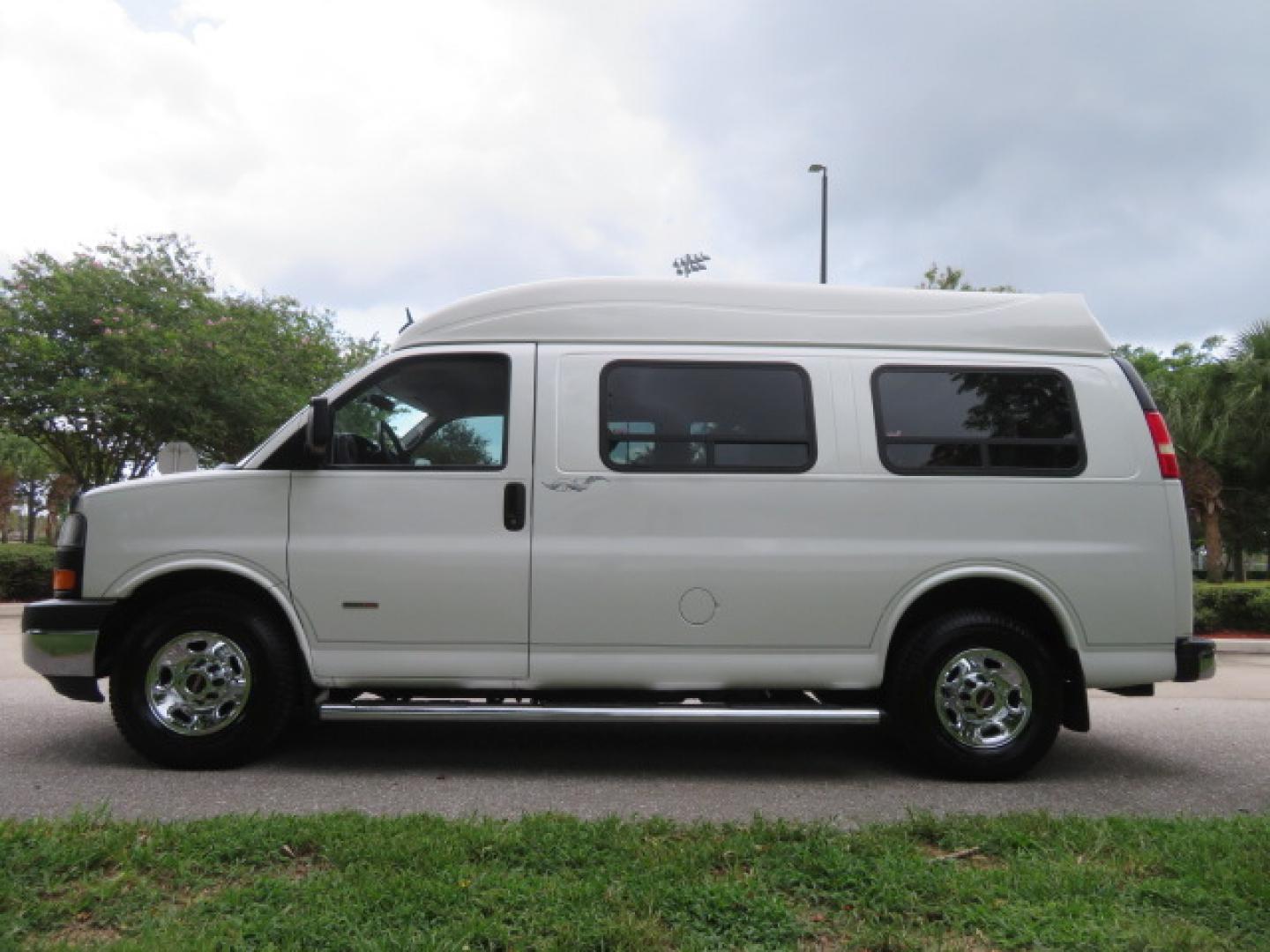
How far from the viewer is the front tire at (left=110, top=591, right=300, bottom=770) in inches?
180

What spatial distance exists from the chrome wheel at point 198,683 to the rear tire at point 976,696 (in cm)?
328

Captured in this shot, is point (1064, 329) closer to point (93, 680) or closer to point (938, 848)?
point (938, 848)

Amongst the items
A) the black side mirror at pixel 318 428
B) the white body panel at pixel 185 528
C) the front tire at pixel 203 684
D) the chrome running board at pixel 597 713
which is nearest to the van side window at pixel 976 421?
the chrome running board at pixel 597 713

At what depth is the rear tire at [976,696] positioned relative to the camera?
4605 mm

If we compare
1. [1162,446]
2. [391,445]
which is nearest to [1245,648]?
[1162,446]

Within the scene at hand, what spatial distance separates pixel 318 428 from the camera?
14.9 feet

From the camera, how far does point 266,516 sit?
183 inches

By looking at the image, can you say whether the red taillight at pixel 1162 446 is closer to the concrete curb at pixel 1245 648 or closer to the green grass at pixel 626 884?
the green grass at pixel 626 884

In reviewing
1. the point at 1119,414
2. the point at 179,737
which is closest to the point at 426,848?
the point at 179,737

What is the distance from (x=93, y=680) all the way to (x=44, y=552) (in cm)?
1280

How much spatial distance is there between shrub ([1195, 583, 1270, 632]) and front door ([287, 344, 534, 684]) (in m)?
11.7

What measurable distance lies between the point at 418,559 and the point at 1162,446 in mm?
3817

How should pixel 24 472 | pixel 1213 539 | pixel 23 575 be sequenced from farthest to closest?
pixel 24 472 → pixel 1213 539 → pixel 23 575

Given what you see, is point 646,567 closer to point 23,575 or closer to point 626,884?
point 626,884
